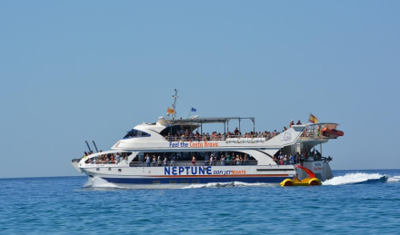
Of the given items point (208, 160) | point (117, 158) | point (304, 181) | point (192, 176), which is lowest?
point (304, 181)

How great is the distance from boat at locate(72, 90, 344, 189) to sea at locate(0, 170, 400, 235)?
91 cm

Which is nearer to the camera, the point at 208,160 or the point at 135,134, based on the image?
the point at 208,160

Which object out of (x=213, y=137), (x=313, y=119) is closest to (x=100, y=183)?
(x=213, y=137)

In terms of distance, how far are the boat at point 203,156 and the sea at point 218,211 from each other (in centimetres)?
91

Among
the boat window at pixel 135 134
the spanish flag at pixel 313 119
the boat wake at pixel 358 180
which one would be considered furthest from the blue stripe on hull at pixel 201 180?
the spanish flag at pixel 313 119

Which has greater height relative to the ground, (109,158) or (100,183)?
(109,158)

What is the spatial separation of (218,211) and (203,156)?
42.9 ft

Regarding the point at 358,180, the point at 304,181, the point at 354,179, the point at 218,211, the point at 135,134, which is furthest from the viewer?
the point at 354,179

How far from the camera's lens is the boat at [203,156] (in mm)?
38500

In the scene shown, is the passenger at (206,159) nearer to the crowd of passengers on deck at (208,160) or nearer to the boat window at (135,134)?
the crowd of passengers on deck at (208,160)

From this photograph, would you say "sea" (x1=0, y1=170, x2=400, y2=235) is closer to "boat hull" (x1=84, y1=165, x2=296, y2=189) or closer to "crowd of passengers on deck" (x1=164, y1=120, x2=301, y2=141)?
"boat hull" (x1=84, y1=165, x2=296, y2=189)

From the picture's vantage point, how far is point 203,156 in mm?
39812

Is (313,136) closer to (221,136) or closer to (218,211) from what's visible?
(221,136)

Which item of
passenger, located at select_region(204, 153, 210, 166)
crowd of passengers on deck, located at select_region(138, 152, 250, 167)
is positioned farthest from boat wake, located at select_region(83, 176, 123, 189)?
passenger, located at select_region(204, 153, 210, 166)
